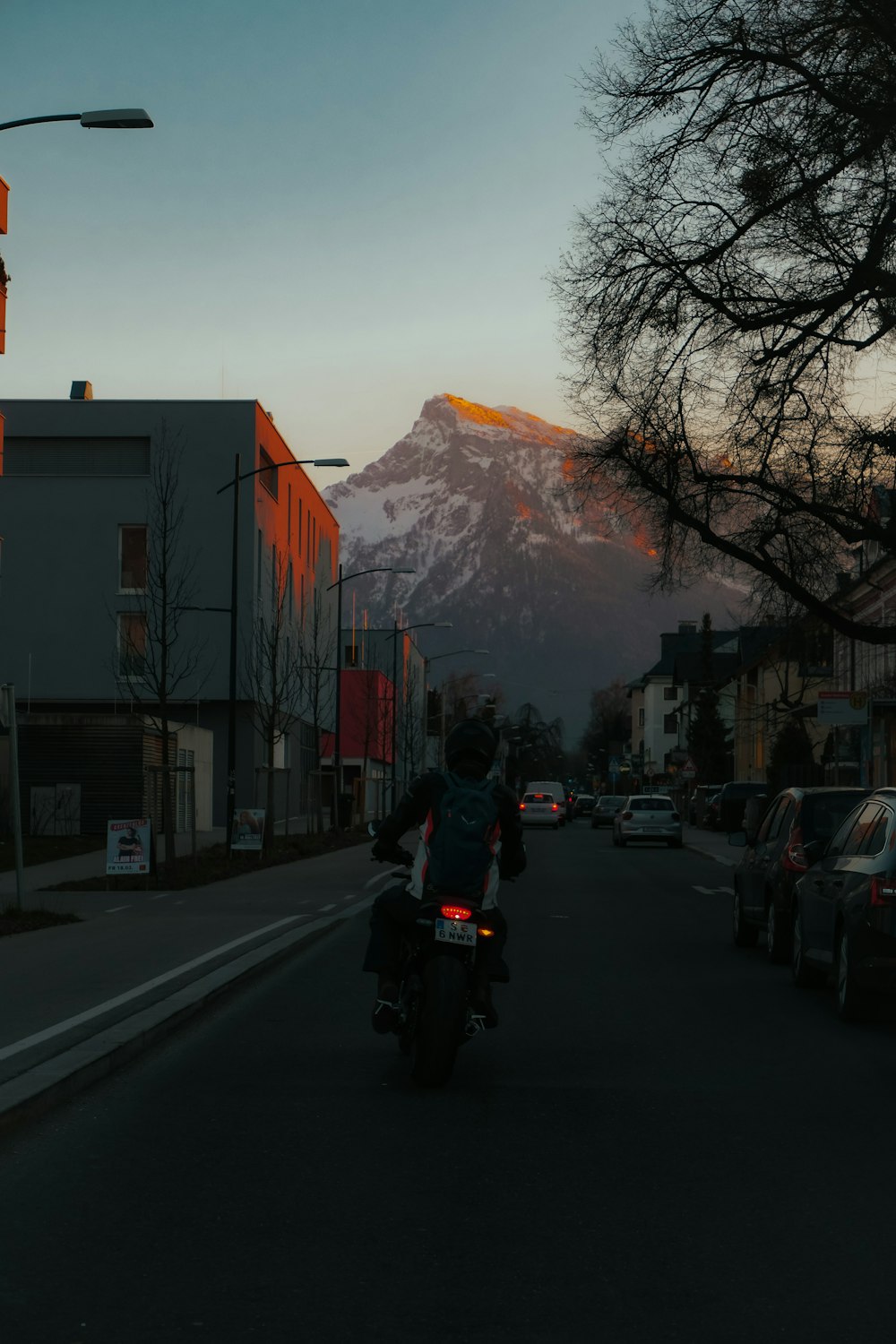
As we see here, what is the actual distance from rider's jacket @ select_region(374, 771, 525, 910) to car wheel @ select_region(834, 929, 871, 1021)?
116 inches

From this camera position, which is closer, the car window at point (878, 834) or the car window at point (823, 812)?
the car window at point (878, 834)

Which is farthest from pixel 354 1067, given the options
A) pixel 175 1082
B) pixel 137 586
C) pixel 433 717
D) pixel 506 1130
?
pixel 433 717

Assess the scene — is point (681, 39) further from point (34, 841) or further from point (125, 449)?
point (125, 449)

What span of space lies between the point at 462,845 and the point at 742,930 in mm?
8738

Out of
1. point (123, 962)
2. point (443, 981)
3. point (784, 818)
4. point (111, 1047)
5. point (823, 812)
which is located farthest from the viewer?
point (784, 818)

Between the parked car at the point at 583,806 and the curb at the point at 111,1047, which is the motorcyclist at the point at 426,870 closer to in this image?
the curb at the point at 111,1047

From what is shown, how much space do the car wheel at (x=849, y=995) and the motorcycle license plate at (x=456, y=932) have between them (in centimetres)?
361

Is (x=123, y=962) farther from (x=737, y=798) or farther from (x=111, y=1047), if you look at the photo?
(x=737, y=798)

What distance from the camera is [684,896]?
25.8 m

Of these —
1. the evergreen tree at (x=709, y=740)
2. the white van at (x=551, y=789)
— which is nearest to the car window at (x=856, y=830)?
the white van at (x=551, y=789)

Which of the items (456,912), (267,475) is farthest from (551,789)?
(456,912)

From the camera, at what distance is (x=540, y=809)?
7131 cm

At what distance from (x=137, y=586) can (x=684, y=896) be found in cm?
3543

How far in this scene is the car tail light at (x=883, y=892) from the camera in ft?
34.6
